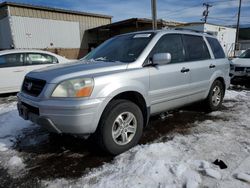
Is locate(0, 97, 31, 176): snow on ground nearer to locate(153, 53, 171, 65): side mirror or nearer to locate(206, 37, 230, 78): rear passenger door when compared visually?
locate(153, 53, 171, 65): side mirror

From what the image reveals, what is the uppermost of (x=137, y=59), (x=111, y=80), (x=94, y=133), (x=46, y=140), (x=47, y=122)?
(x=137, y=59)

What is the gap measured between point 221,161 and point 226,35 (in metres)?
27.8

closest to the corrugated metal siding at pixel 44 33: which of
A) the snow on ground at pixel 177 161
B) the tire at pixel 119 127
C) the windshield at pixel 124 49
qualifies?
the snow on ground at pixel 177 161

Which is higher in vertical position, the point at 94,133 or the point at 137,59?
the point at 137,59

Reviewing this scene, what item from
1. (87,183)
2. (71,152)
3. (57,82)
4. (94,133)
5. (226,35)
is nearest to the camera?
(87,183)

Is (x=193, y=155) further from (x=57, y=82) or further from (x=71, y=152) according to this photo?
(x=57, y=82)

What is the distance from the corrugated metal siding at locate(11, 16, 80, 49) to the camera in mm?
21266

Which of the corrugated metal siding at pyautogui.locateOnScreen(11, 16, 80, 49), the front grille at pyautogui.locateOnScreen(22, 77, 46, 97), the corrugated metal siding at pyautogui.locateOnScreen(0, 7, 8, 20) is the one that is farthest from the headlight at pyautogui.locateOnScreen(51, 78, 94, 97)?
the corrugated metal siding at pyautogui.locateOnScreen(0, 7, 8, 20)

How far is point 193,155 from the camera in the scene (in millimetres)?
3256

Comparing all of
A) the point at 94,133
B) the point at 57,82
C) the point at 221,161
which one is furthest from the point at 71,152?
the point at 221,161

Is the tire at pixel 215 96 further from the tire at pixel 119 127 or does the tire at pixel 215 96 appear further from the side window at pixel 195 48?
the tire at pixel 119 127

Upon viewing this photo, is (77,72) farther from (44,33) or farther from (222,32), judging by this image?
(222,32)

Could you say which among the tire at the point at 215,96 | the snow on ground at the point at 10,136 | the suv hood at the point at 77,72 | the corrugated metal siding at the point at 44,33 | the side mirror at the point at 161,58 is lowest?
the snow on ground at the point at 10,136

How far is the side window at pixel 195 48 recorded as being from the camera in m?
4.46
